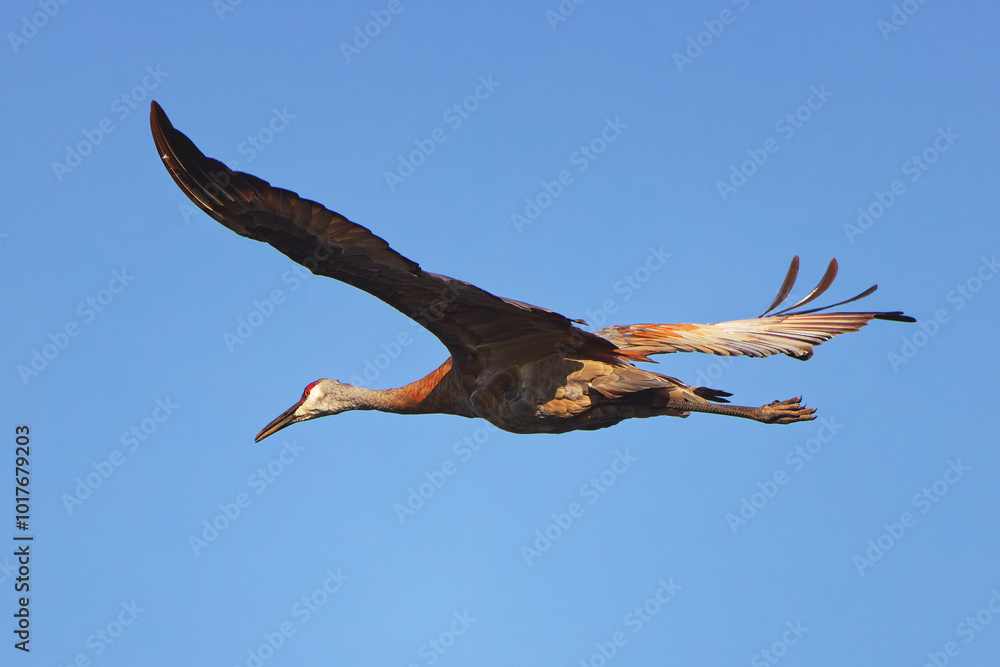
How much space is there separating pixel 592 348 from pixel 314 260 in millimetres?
2309

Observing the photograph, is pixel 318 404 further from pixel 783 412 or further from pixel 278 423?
pixel 783 412

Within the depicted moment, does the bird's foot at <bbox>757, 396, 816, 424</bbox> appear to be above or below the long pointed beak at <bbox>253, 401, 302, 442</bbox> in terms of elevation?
above

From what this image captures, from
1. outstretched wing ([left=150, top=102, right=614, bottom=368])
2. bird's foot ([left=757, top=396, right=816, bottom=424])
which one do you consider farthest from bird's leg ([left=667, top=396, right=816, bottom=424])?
outstretched wing ([left=150, top=102, right=614, bottom=368])

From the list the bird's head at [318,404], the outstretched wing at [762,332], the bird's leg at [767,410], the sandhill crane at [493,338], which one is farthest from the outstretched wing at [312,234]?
the bird's head at [318,404]

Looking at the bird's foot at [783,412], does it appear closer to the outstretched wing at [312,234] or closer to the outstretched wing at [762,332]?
the outstretched wing at [762,332]

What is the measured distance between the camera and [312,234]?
662 cm

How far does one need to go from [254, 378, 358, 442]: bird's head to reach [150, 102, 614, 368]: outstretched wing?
2.34m

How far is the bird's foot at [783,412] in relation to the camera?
805cm

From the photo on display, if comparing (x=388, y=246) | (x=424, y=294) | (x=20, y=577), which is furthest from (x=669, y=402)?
(x=20, y=577)

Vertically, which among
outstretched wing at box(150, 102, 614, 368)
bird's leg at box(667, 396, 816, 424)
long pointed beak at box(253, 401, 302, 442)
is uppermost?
bird's leg at box(667, 396, 816, 424)

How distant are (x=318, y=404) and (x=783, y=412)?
3.96 metres

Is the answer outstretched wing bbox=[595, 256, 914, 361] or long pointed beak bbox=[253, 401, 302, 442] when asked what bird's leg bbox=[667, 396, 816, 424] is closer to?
outstretched wing bbox=[595, 256, 914, 361]

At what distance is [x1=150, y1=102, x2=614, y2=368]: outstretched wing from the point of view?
21.1ft

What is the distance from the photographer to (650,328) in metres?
9.38
